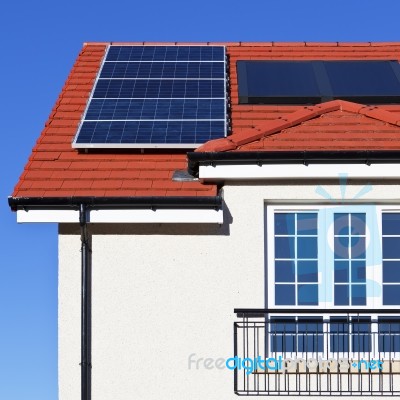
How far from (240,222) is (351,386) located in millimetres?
2946

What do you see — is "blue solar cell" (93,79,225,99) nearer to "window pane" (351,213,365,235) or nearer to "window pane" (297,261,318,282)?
"window pane" (351,213,365,235)

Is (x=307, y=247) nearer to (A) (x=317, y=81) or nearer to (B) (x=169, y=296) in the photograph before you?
(B) (x=169, y=296)

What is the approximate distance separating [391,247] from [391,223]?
0.37 metres

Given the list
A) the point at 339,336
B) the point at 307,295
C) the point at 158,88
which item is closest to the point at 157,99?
the point at 158,88

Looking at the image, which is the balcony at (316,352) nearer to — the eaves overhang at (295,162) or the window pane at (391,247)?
the window pane at (391,247)

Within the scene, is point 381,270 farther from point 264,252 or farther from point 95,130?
point 95,130

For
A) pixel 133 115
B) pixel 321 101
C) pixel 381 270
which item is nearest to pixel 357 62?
pixel 321 101

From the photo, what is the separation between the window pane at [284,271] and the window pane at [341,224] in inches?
33.9

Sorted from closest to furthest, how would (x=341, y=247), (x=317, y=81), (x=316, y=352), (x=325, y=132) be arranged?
(x=316, y=352)
(x=341, y=247)
(x=325, y=132)
(x=317, y=81)

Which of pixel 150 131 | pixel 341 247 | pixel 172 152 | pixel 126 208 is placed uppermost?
pixel 150 131

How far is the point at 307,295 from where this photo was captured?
55.0ft

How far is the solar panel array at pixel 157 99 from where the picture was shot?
18281 millimetres

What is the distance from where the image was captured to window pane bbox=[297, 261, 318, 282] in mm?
16719

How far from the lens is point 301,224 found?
55.1ft
